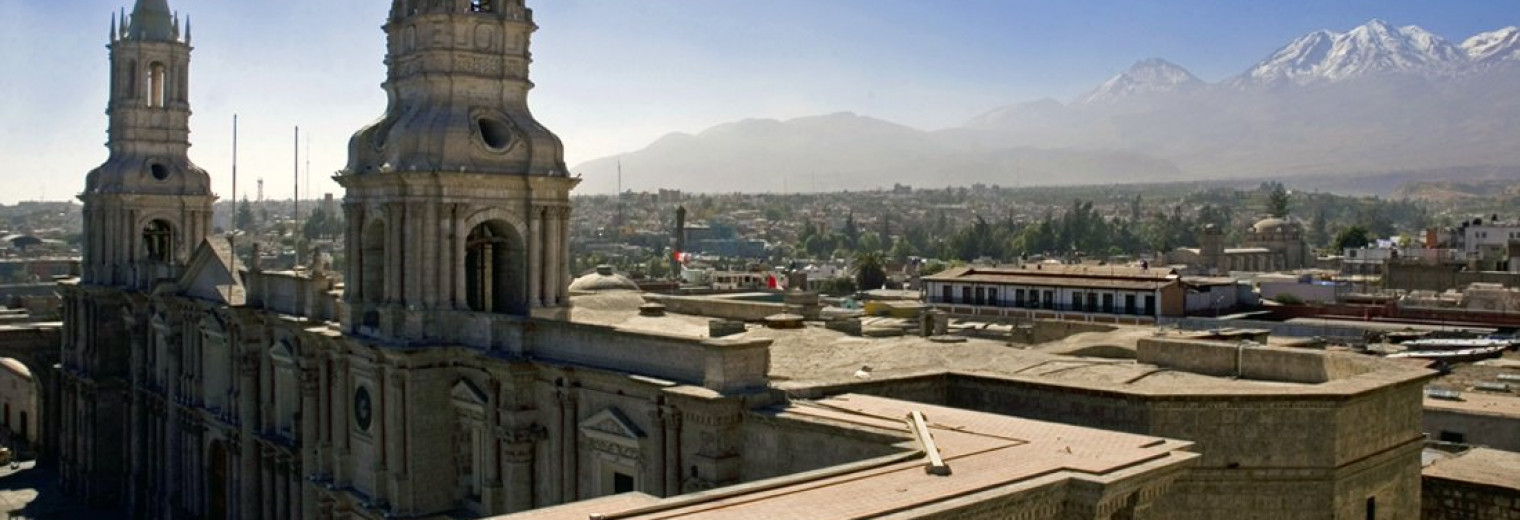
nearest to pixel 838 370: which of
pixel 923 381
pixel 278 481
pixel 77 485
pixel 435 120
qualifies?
pixel 923 381

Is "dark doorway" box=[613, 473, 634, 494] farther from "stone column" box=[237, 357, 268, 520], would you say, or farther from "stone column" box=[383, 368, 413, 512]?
"stone column" box=[237, 357, 268, 520]

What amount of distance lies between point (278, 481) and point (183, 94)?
64.4 ft

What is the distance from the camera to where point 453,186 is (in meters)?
28.1

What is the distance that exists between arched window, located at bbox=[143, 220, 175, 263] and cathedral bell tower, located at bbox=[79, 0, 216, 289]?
50 millimetres

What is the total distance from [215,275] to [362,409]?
48.2ft

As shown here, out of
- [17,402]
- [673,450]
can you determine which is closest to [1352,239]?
[17,402]

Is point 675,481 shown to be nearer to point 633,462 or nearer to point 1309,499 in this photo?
point 633,462

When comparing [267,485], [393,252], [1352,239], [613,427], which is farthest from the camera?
[1352,239]

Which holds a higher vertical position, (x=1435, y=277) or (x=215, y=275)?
(x=215, y=275)

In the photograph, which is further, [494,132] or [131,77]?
[131,77]

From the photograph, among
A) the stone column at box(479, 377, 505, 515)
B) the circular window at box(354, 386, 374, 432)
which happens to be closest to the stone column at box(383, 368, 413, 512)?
the circular window at box(354, 386, 374, 432)

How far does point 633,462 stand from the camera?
76.1 ft

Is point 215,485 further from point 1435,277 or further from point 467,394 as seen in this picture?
point 1435,277

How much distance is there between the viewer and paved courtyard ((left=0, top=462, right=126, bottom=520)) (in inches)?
1908
